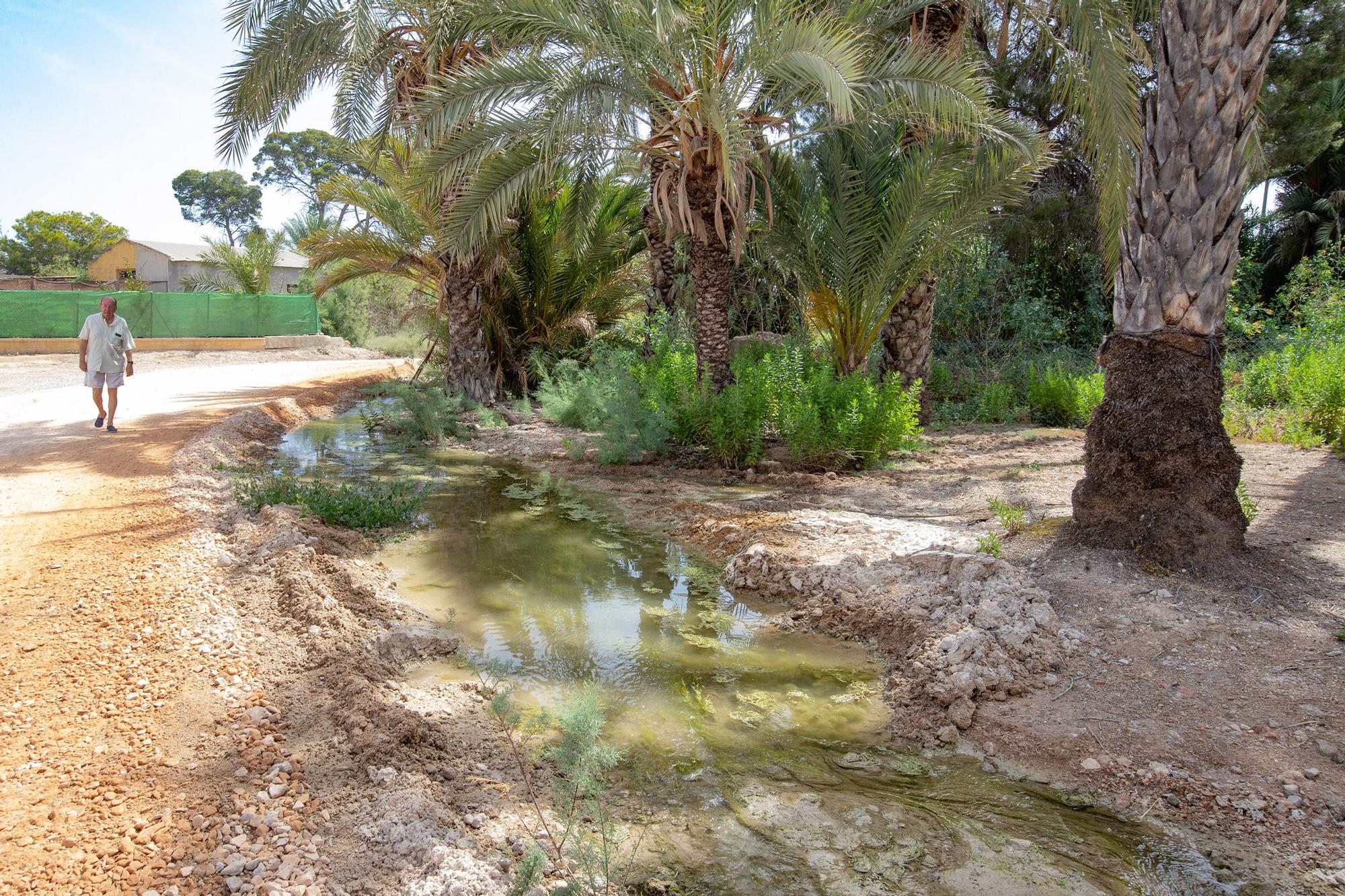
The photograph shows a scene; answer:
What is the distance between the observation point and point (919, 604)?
4945 millimetres

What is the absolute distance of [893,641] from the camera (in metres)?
4.82

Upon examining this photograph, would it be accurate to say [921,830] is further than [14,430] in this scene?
No

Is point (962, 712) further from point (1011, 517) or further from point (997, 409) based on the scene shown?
point (997, 409)

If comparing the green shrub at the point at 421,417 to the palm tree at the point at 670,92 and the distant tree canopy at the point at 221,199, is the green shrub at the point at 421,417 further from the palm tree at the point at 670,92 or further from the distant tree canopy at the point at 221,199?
the distant tree canopy at the point at 221,199

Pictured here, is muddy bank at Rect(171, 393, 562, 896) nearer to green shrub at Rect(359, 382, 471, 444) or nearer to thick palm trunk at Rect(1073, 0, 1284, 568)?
thick palm trunk at Rect(1073, 0, 1284, 568)

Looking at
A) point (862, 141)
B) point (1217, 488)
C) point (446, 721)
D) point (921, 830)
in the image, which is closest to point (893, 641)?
point (921, 830)

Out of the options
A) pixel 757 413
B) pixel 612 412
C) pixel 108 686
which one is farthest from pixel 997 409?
pixel 108 686

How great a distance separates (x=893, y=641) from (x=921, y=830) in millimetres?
1717

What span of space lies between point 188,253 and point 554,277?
3348 cm

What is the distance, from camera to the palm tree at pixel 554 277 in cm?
1492

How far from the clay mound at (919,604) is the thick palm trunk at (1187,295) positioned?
0.94m

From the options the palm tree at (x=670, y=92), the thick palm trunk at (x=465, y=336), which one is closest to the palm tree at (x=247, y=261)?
the thick palm trunk at (x=465, y=336)

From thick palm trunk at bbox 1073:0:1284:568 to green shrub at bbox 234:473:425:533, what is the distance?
5.53 metres

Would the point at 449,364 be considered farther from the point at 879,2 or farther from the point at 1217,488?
the point at 1217,488
